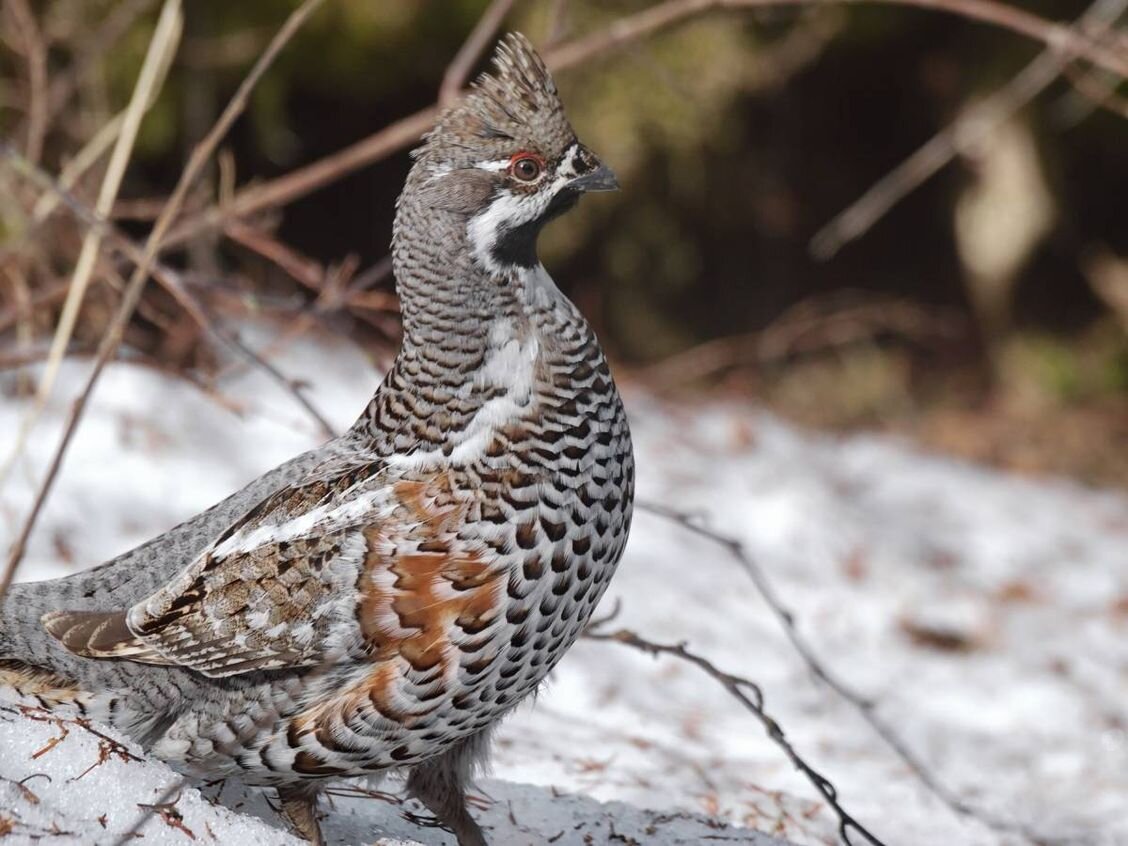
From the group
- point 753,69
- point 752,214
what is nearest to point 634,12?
point 753,69

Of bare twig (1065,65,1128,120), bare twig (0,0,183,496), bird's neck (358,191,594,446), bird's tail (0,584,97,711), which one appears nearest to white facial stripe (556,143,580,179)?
bird's neck (358,191,594,446)

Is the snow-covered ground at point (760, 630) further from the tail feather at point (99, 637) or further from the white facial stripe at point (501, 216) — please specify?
the white facial stripe at point (501, 216)

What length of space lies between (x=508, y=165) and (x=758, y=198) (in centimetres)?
663

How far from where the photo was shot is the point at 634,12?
6.91 m

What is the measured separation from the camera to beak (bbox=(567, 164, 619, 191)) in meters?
2.59

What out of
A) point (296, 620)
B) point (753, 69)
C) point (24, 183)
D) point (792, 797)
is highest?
point (753, 69)

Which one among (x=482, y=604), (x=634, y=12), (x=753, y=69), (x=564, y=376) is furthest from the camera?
(x=753, y=69)

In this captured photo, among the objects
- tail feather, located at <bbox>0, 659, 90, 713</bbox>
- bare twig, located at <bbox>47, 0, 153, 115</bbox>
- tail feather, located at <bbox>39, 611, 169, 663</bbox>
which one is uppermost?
bare twig, located at <bbox>47, 0, 153, 115</bbox>

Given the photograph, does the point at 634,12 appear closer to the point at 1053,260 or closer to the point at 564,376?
the point at 1053,260

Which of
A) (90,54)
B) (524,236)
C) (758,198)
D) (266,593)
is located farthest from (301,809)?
(758,198)

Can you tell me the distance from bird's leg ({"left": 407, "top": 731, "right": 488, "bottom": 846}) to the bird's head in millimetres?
1012

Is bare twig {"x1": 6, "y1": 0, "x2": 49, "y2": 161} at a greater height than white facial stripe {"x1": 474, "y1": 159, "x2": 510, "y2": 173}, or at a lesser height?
greater

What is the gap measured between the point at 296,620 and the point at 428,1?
549 centimetres

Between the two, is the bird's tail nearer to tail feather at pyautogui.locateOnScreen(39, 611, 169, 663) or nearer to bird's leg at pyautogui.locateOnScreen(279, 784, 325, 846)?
tail feather at pyautogui.locateOnScreen(39, 611, 169, 663)
